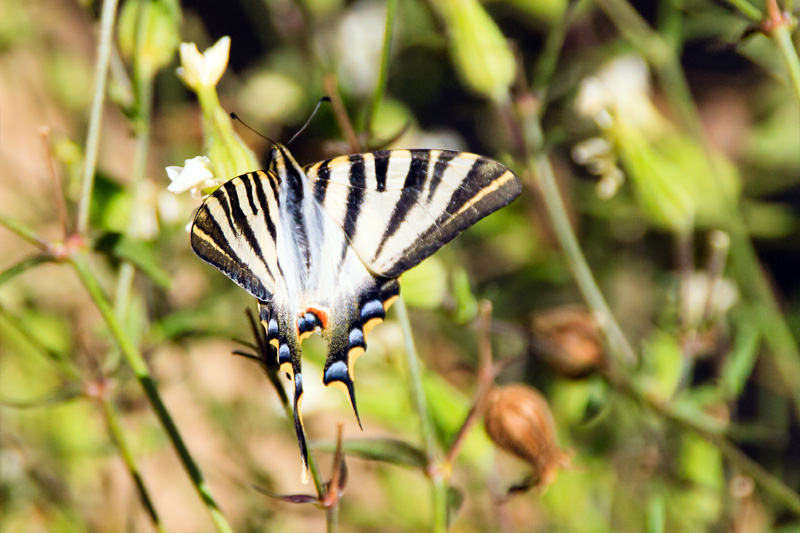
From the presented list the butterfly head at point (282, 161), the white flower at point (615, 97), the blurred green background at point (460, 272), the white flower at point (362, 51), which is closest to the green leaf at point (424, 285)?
the blurred green background at point (460, 272)

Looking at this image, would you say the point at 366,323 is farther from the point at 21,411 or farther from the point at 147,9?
the point at 21,411

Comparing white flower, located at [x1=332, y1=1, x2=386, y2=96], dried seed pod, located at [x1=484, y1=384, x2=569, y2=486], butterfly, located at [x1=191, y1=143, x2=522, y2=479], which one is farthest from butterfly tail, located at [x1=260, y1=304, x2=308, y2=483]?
white flower, located at [x1=332, y1=1, x2=386, y2=96]

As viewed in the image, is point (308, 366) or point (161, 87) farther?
point (161, 87)

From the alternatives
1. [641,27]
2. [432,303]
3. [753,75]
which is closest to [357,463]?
[432,303]

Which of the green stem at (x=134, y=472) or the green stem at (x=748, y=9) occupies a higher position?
the green stem at (x=748, y=9)

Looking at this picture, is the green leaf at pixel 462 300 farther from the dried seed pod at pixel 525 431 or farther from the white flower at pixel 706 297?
the white flower at pixel 706 297

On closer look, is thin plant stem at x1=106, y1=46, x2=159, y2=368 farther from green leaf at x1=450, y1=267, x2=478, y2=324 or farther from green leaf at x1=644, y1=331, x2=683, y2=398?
green leaf at x1=644, y1=331, x2=683, y2=398
